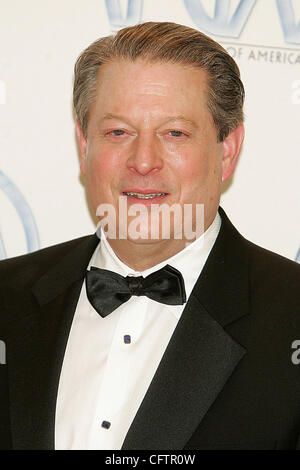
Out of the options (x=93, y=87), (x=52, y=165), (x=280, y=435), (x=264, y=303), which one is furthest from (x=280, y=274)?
(x=52, y=165)

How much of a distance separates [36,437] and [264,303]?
648 millimetres

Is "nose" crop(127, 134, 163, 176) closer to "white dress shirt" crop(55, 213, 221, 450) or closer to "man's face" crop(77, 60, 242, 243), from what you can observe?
"man's face" crop(77, 60, 242, 243)

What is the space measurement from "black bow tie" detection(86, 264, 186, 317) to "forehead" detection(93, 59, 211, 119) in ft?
1.40

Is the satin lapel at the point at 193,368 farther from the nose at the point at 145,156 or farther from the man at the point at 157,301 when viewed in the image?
the nose at the point at 145,156

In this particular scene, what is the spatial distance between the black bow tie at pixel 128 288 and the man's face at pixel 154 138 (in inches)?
7.3

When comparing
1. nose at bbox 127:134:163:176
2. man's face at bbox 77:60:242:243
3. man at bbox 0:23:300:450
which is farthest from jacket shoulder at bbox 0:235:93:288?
nose at bbox 127:134:163:176

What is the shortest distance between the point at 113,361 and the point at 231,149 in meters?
0.67

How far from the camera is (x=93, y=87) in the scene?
2.11 m

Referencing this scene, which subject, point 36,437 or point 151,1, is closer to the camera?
point 36,437

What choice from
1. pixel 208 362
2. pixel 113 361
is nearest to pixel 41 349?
pixel 113 361

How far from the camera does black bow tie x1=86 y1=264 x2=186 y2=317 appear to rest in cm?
200

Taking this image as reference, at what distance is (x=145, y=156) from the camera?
194 cm

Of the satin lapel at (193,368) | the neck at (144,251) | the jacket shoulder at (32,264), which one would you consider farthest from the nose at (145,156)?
the jacket shoulder at (32,264)
